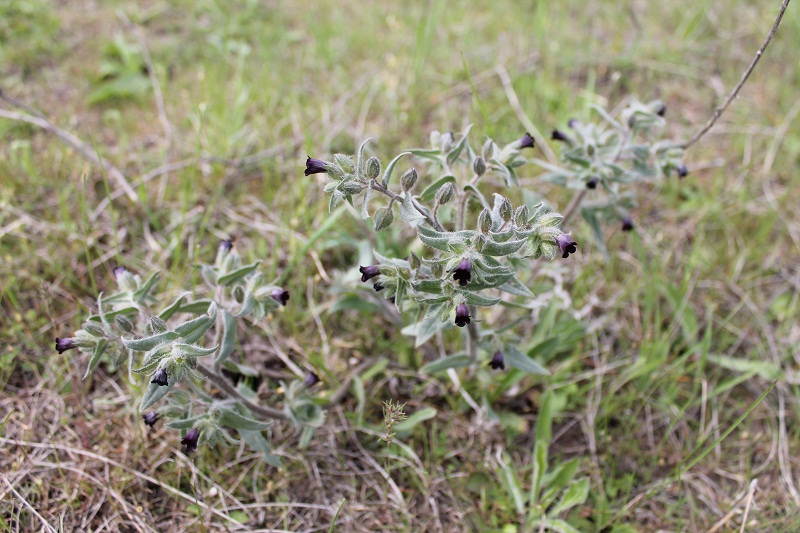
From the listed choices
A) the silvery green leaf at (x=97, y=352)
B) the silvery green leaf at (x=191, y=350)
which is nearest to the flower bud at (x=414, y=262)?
the silvery green leaf at (x=191, y=350)

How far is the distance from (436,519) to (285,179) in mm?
2588

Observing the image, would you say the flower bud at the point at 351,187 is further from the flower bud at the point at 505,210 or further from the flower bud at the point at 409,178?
the flower bud at the point at 505,210

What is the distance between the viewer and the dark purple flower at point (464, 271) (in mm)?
2266

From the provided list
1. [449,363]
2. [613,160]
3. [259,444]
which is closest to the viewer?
[259,444]

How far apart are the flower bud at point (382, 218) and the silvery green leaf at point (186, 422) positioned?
3.61ft

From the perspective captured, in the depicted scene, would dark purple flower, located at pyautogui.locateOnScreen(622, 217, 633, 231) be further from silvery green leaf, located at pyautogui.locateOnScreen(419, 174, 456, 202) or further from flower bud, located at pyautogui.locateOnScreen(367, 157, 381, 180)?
flower bud, located at pyautogui.locateOnScreen(367, 157, 381, 180)

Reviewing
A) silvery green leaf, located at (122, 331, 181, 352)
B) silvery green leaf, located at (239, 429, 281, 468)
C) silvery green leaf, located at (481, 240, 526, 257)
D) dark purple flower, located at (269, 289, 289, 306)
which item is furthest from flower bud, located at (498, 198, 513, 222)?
silvery green leaf, located at (239, 429, 281, 468)

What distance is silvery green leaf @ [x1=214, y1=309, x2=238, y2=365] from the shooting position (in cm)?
276

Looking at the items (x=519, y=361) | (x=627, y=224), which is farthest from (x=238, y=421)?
(x=627, y=224)

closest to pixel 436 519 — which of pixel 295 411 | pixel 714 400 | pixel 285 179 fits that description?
pixel 295 411

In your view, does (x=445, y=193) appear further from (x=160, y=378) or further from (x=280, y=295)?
(x=160, y=378)

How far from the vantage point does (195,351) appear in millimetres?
2389

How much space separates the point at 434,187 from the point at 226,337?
1.14m

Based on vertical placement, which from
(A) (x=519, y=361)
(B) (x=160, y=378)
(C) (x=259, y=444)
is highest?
(B) (x=160, y=378)
